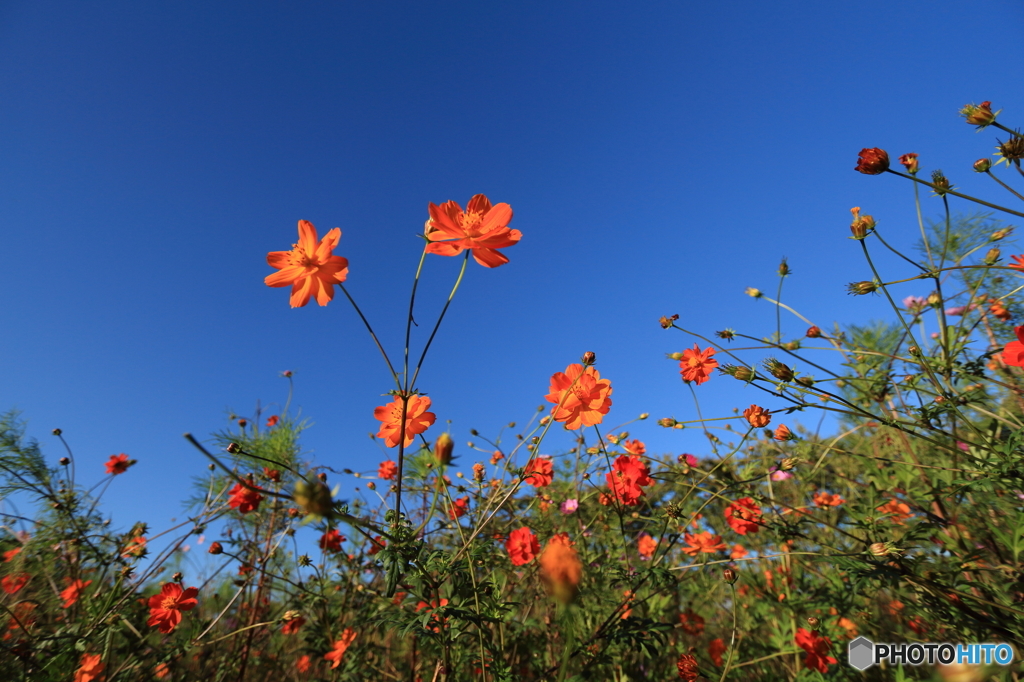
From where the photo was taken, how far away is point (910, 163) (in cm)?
126

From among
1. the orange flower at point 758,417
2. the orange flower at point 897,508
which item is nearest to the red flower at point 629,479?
the orange flower at point 758,417

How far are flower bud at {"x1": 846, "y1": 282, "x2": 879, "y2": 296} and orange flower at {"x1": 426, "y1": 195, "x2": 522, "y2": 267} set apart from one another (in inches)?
41.6

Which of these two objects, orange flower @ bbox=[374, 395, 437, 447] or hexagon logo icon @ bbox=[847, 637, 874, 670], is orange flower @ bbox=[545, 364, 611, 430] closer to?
orange flower @ bbox=[374, 395, 437, 447]

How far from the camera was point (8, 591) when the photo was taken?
1.90 metres

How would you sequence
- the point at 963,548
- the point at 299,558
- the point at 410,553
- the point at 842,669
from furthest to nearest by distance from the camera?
1. the point at 299,558
2. the point at 842,669
3. the point at 963,548
4. the point at 410,553

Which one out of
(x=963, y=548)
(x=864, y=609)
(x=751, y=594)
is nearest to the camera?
(x=963, y=548)

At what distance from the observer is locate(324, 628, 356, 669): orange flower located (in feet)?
5.22

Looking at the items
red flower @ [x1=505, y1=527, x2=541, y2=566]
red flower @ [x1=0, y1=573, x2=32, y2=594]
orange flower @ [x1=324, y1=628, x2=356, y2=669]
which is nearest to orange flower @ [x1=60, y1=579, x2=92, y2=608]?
red flower @ [x1=0, y1=573, x2=32, y2=594]

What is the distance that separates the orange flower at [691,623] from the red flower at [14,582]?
9.41 feet

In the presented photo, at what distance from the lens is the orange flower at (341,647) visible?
1.59m

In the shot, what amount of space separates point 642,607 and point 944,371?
147cm

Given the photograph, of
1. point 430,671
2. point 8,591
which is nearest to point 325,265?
point 430,671

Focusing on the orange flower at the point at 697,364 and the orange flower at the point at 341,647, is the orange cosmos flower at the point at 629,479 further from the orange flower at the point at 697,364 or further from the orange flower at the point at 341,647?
the orange flower at the point at 341,647

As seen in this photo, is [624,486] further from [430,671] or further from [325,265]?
[325,265]
